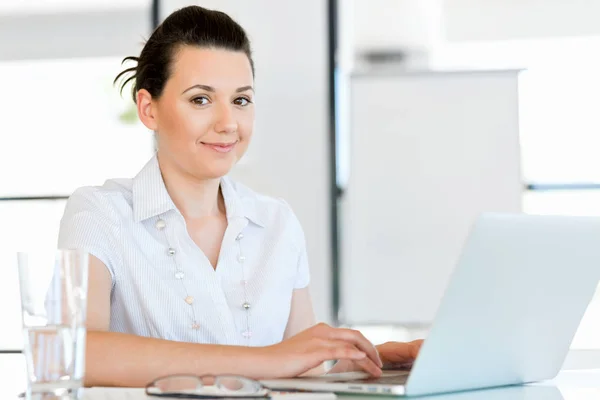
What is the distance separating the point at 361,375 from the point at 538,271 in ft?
1.17

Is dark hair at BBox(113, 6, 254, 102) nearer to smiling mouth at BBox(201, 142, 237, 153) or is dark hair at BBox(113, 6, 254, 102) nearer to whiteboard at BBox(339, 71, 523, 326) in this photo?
smiling mouth at BBox(201, 142, 237, 153)

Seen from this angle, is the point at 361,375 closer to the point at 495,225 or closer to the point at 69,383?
the point at 495,225

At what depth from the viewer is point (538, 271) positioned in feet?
4.19

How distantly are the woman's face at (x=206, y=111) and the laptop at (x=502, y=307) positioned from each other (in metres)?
0.71

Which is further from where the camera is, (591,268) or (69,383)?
(591,268)

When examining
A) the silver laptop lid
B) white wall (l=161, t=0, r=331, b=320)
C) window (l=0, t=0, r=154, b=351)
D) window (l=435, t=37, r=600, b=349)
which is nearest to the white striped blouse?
the silver laptop lid

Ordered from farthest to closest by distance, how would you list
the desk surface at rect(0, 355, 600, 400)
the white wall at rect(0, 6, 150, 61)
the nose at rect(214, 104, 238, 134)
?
the white wall at rect(0, 6, 150, 61) → the nose at rect(214, 104, 238, 134) → the desk surface at rect(0, 355, 600, 400)

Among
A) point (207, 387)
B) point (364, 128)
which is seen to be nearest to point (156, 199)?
point (207, 387)

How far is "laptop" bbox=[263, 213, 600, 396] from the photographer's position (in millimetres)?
1184

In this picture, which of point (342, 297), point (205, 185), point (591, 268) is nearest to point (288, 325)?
point (205, 185)

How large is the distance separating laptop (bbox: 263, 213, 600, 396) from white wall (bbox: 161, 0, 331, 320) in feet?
10.3

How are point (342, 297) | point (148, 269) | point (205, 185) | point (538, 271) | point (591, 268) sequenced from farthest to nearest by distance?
point (342, 297) < point (205, 185) < point (148, 269) < point (591, 268) < point (538, 271)

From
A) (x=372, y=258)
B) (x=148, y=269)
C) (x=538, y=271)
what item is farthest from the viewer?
(x=372, y=258)

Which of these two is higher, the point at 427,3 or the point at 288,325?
the point at 427,3
